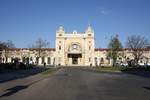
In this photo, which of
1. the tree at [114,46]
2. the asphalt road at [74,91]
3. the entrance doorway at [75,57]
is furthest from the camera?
the entrance doorway at [75,57]

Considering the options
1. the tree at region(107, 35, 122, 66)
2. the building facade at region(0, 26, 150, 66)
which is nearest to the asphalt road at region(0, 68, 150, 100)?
the tree at region(107, 35, 122, 66)

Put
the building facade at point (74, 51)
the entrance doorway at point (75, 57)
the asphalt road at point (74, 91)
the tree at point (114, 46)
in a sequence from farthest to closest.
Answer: the entrance doorway at point (75, 57) < the building facade at point (74, 51) < the tree at point (114, 46) < the asphalt road at point (74, 91)

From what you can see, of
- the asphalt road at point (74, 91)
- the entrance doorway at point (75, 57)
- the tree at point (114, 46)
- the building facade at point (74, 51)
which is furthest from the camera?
the entrance doorway at point (75, 57)

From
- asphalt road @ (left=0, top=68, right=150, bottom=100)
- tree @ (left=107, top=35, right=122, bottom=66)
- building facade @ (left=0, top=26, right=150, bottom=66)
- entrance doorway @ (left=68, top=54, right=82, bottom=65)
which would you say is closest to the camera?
asphalt road @ (left=0, top=68, right=150, bottom=100)

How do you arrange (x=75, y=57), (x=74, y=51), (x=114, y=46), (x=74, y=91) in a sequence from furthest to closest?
(x=75, y=57), (x=74, y=51), (x=114, y=46), (x=74, y=91)

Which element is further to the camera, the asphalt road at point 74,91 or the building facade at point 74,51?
the building facade at point 74,51

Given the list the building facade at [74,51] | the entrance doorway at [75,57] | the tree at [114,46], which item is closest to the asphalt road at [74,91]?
the tree at [114,46]

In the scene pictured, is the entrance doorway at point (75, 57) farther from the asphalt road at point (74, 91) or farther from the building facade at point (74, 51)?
the asphalt road at point (74, 91)

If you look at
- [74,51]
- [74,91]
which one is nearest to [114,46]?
[74,51]

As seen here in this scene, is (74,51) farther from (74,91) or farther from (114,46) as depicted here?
(74,91)

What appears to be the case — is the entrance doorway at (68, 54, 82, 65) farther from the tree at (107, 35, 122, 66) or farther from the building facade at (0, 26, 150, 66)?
the tree at (107, 35, 122, 66)

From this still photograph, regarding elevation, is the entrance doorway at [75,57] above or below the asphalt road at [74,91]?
above

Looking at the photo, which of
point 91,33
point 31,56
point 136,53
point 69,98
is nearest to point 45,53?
point 31,56

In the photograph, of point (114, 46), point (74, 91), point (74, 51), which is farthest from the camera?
point (74, 51)
